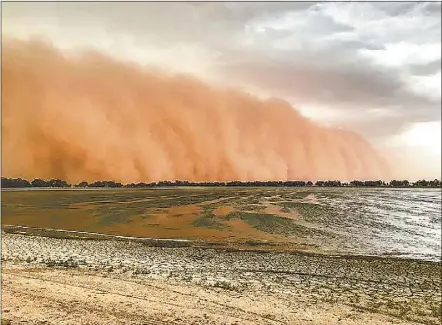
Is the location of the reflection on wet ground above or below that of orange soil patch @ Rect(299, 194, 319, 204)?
below

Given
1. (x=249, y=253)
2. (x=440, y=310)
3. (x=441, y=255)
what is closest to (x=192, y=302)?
(x=440, y=310)

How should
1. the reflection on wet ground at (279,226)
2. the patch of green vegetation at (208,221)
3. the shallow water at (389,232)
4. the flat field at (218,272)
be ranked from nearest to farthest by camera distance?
the flat field at (218,272), the shallow water at (389,232), the reflection on wet ground at (279,226), the patch of green vegetation at (208,221)

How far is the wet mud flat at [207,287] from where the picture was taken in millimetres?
12859

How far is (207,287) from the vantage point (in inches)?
643

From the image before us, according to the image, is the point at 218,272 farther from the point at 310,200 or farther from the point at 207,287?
the point at 310,200

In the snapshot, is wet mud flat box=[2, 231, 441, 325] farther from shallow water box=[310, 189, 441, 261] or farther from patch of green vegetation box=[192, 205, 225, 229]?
patch of green vegetation box=[192, 205, 225, 229]

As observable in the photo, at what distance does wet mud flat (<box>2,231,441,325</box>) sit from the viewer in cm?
1286

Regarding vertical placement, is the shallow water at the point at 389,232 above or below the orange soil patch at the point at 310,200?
below

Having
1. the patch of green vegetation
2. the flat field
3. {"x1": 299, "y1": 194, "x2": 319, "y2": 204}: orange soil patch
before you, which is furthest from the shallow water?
{"x1": 299, "y1": 194, "x2": 319, "y2": 204}: orange soil patch

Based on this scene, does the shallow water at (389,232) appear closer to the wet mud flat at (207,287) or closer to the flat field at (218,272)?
the flat field at (218,272)

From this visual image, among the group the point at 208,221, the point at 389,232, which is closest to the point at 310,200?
the point at 389,232

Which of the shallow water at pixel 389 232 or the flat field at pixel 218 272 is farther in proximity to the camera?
the shallow water at pixel 389 232

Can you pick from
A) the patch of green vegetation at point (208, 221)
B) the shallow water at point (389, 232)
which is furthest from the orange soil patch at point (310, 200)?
the patch of green vegetation at point (208, 221)

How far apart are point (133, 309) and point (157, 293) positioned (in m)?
2.01
